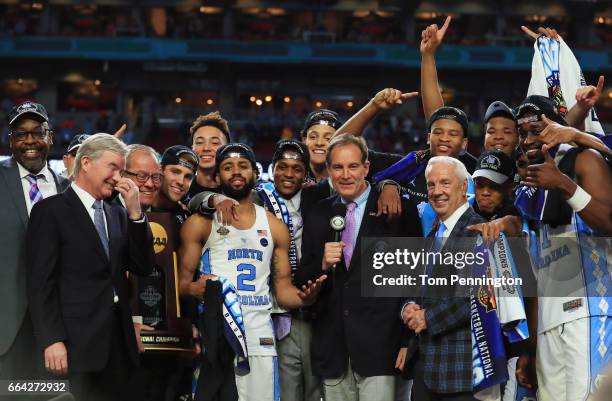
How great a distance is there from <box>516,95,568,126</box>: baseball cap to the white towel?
580 millimetres

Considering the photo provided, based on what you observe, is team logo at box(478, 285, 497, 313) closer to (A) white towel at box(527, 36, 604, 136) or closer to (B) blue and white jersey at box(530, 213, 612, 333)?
(B) blue and white jersey at box(530, 213, 612, 333)

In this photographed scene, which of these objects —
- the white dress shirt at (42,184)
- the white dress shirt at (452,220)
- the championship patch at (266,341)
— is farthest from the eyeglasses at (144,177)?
the white dress shirt at (452,220)

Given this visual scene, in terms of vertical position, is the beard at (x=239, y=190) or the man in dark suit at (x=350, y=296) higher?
the beard at (x=239, y=190)

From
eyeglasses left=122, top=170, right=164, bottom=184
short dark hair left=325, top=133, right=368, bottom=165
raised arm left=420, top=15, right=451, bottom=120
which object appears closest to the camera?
short dark hair left=325, top=133, right=368, bottom=165

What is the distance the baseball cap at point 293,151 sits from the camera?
6.32m

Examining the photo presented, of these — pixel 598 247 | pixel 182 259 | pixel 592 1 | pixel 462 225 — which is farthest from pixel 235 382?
pixel 592 1

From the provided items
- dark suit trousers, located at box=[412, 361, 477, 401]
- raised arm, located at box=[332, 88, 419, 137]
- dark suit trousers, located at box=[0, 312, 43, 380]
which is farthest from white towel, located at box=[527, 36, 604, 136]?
dark suit trousers, located at box=[0, 312, 43, 380]

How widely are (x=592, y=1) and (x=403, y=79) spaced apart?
11446 mm

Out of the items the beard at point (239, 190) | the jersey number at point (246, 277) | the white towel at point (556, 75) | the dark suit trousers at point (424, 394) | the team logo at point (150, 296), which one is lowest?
the dark suit trousers at point (424, 394)

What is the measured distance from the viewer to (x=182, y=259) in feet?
19.7

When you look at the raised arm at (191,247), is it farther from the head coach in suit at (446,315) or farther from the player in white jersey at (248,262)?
the head coach in suit at (446,315)

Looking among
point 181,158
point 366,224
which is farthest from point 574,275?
point 181,158

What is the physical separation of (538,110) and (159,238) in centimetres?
273

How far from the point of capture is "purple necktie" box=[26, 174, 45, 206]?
5.50 m
